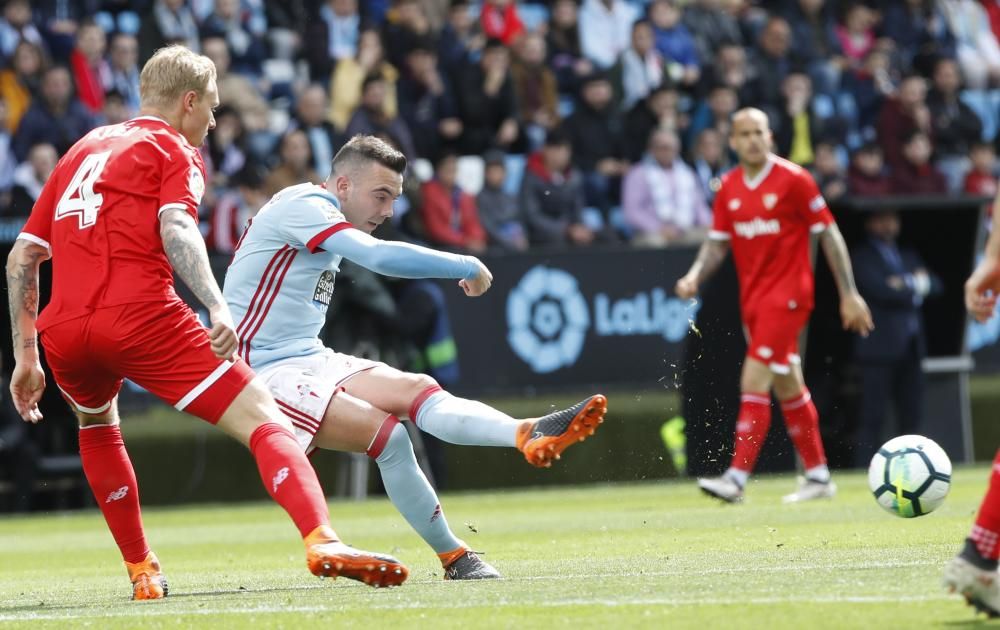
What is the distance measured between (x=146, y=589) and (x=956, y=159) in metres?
15.5

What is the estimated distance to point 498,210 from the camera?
16.5m

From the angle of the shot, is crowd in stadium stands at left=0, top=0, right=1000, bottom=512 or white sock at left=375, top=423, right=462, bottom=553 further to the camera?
crowd in stadium stands at left=0, top=0, right=1000, bottom=512

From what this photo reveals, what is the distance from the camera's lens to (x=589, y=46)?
1988 cm

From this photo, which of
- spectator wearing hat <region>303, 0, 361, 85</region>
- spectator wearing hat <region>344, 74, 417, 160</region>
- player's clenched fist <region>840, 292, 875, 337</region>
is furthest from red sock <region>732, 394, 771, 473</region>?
spectator wearing hat <region>303, 0, 361, 85</region>

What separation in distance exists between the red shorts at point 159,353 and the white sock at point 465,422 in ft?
2.59

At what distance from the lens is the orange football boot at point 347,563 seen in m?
5.84

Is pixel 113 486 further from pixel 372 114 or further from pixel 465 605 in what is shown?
pixel 372 114

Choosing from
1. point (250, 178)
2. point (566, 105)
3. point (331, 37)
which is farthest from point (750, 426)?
point (331, 37)

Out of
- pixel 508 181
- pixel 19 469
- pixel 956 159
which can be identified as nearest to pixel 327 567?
pixel 19 469

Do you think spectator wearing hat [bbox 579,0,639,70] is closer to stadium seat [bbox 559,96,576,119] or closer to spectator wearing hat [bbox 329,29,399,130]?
stadium seat [bbox 559,96,576,119]

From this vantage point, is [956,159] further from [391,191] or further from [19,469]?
[391,191]

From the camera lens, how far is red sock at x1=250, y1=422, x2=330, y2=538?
20.2 feet

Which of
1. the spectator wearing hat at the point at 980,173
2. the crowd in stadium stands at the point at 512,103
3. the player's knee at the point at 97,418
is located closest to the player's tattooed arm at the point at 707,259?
the crowd in stadium stands at the point at 512,103

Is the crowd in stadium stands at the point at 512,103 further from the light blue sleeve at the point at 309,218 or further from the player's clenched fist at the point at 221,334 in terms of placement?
the player's clenched fist at the point at 221,334
